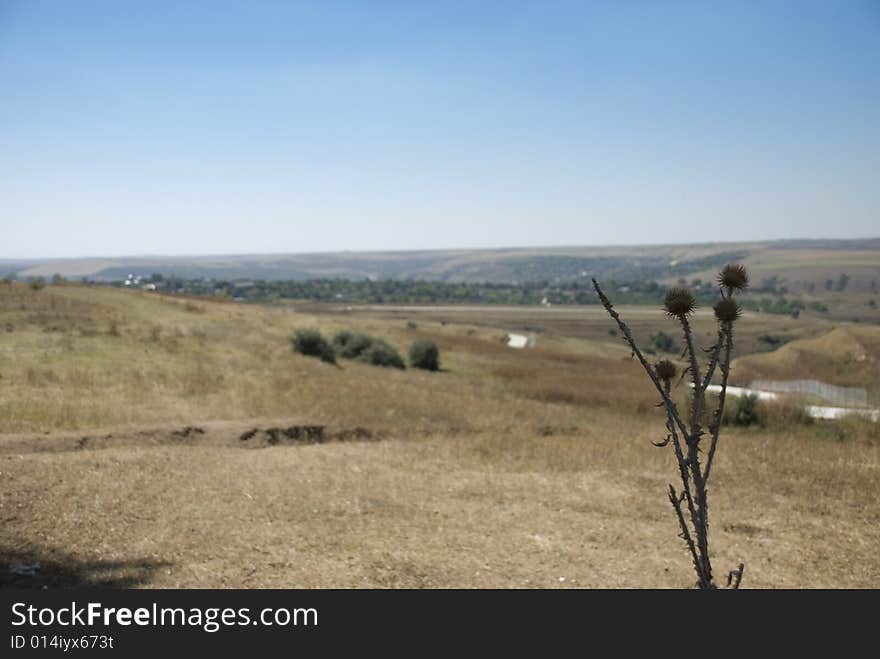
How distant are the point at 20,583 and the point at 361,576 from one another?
136 inches

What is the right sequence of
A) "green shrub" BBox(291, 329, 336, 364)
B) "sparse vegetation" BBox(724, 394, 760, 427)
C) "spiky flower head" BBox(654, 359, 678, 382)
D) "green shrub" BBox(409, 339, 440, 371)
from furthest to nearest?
1. "green shrub" BBox(409, 339, 440, 371)
2. "green shrub" BBox(291, 329, 336, 364)
3. "sparse vegetation" BBox(724, 394, 760, 427)
4. "spiky flower head" BBox(654, 359, 678, 382)

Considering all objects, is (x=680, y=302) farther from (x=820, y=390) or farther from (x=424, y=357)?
(x=820, y=390)

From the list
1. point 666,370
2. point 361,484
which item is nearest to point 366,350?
point 361,484

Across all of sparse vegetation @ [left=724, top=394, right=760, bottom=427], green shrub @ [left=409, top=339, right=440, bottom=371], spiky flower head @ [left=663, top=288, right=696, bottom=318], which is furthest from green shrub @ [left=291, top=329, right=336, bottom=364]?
spiky flower head @ [left=663, top=288, right=696, bottom=318]

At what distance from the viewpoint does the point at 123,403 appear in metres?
16.1

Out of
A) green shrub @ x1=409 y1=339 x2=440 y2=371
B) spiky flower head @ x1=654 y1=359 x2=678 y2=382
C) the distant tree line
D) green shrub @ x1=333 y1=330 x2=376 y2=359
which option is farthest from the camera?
the distant tree line

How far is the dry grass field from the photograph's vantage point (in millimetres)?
8328

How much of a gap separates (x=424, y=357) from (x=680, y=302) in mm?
28253

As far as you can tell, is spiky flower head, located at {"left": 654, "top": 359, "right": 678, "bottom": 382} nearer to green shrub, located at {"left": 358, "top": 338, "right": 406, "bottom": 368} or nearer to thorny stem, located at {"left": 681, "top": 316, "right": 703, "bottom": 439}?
thorny stem, located at {"left": 681, "top": 316, "right": 703, "bottom": 439}

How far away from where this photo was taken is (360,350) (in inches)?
1245

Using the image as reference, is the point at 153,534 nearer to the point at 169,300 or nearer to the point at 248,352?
the point at 248,352

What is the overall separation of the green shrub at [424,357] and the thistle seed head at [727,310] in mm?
27730

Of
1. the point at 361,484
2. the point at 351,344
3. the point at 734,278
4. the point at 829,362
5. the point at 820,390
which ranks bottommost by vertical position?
the point at 820,390

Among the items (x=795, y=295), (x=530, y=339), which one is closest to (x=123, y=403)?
(x=530, y=339)
